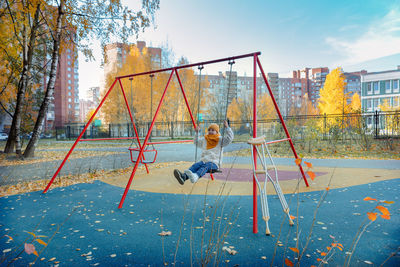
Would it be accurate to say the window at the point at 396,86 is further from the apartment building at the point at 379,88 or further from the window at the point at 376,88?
the window at the point at 376,88

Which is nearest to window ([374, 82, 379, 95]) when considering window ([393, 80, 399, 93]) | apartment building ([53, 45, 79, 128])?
window ([393, 80, 399, 93])

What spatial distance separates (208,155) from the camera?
4266 mm

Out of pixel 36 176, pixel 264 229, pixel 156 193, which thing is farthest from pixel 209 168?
pixel 36 176

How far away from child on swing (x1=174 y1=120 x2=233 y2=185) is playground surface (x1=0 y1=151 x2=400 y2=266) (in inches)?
16.5

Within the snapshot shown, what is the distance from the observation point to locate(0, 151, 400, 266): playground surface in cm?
215

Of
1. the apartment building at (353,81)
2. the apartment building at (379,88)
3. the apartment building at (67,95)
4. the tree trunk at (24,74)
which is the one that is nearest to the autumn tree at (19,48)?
the tree trunk at (24,74)

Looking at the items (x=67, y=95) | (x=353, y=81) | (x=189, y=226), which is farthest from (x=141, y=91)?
(x=353, y=81)

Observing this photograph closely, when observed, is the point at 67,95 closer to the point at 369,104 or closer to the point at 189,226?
the point at 369,104

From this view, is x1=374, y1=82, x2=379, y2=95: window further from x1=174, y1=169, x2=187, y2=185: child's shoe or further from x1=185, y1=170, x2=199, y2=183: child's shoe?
x1=174, y1=169, x2=187, y2=185: child's shoe

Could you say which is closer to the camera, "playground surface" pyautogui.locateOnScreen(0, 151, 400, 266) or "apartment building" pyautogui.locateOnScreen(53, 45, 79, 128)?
"playground surface" pyautogui.locateOnScreen(0, 151, 400, 266)

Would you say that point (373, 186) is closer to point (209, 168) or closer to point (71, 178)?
point (209, 168)

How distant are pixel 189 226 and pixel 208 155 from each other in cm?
158

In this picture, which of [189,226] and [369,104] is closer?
[189,226]

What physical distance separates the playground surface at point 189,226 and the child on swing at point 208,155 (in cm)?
42
